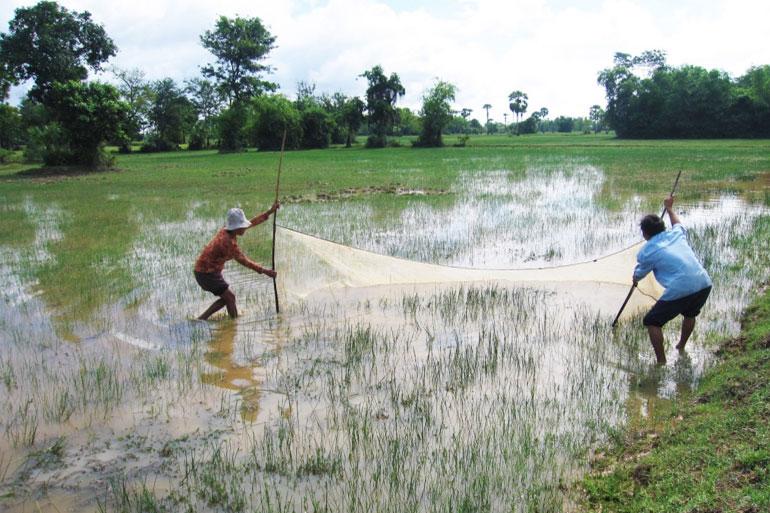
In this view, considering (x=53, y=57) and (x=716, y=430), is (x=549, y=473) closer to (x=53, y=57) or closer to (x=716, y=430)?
(x=716, y=430)

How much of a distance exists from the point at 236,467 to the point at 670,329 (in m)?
4.30

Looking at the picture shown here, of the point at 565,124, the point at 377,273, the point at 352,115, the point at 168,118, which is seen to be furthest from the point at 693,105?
the point at 565,124

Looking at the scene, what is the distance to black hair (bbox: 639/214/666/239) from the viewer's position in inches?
188

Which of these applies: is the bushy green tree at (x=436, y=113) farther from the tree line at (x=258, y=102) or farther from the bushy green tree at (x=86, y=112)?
the bushy green tree at (x=86, y=112)

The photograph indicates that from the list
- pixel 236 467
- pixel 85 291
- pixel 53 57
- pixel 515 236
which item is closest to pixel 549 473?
pixel 236 467

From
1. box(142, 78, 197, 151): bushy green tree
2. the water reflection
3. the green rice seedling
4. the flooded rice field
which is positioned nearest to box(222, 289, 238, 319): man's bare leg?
the flooded rice field

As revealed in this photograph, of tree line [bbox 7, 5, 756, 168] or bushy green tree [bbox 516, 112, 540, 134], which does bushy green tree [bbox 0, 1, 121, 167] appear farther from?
bushy green tree [bbox 516, 112, 540, 134]

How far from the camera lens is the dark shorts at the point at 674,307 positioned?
4.66 meters

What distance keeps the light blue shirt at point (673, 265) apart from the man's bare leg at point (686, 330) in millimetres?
412

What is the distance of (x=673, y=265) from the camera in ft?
15.3

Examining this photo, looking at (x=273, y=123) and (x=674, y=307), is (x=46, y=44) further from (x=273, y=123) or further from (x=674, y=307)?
(x=674, y=307)

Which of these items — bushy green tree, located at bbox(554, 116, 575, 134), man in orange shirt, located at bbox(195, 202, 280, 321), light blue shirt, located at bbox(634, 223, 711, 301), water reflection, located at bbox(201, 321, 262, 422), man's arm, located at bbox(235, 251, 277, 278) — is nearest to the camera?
water reflection, located at bbox(201, 321, 262, 422)

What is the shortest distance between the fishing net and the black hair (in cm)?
206

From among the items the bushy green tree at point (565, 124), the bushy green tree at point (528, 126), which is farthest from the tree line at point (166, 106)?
the bushy green tree at point (565, 124)
